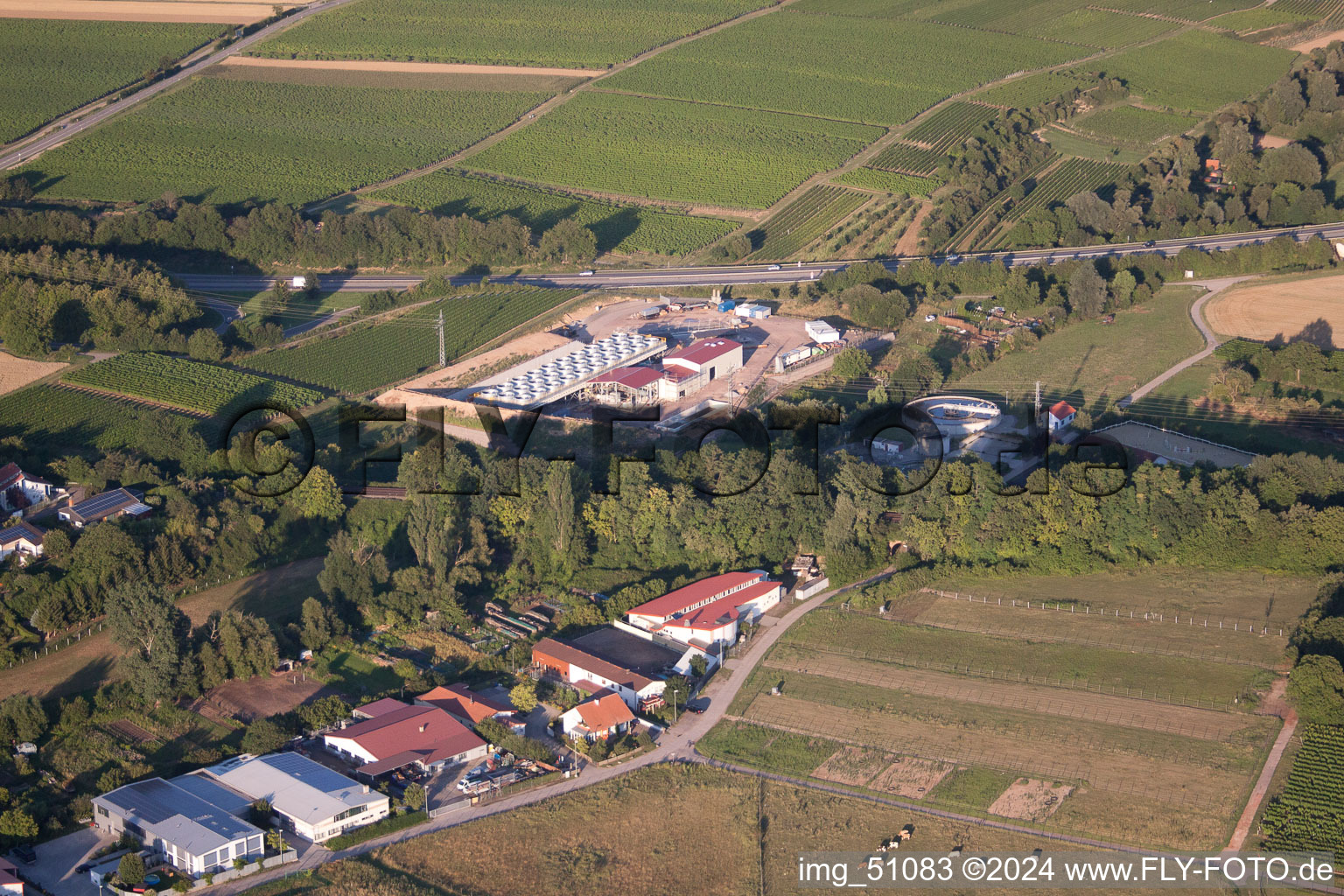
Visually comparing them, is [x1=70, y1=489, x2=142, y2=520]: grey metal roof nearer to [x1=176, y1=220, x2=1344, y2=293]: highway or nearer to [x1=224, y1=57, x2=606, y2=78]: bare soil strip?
[x1=176, y1=220, x2=1344, y2=293]: highway

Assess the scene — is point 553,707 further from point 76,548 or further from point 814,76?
point 814,76

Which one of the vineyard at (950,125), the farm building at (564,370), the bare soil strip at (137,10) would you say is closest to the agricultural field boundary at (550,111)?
the bare soil strip at (137,10)

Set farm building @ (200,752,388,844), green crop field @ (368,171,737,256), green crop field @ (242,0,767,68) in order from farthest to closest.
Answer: green crop field @ (242,0,767,68), green crop field @ (368,171,737,256), farm building @ (200,752,388,844)

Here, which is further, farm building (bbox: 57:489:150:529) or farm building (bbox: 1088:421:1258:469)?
farm building (bbox: 1088:421:1258:469)

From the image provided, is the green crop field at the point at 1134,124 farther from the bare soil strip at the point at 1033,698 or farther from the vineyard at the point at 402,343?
the bare soil strip at the point at 1033,698

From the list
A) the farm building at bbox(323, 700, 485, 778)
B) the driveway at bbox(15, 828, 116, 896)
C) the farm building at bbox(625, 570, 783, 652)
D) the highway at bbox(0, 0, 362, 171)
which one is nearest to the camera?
the driveway at bbox(15, 828, 116, 896)

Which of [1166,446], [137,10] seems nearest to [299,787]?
[1166,446]

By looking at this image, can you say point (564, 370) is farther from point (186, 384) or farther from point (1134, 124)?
point (1134, 124)

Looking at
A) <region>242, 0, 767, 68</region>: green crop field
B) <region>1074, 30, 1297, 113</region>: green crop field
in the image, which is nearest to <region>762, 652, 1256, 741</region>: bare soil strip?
<region>1074, 30, 1297, 113</region>: green crop field
